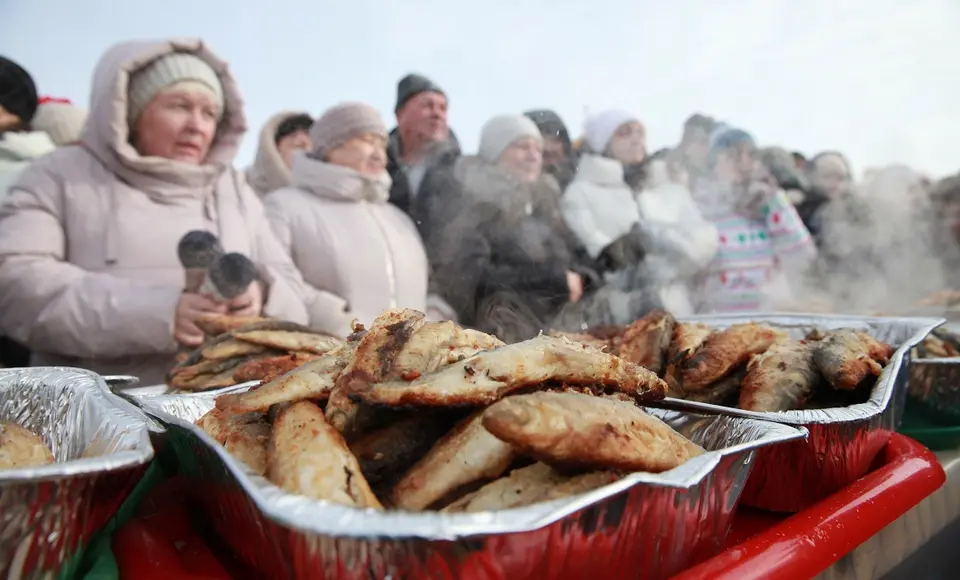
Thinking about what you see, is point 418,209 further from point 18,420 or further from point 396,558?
point 396,558

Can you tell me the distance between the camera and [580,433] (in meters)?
0.82

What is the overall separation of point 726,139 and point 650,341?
548 cm

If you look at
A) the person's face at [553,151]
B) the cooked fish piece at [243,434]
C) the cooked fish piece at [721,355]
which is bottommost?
the cooked fish piece at [243,434]

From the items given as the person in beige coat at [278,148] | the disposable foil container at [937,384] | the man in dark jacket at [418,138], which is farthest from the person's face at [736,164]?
the disposable foil container at [937,384]

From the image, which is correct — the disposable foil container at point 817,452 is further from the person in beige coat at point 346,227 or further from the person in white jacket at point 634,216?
the person in white jacket at point 634,216

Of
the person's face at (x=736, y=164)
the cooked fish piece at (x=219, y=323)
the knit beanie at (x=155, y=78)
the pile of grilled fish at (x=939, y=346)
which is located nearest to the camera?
the pile of grilled fish at (x=939, y=346)

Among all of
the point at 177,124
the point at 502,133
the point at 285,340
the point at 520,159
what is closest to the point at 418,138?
the point at 502,133

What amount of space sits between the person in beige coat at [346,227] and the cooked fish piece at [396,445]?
2859mm

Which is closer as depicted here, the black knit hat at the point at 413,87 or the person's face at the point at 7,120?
the person's face at the point at 7,120

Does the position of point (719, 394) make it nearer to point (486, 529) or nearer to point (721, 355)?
point (721, 355)

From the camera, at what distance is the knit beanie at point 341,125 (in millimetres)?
3971

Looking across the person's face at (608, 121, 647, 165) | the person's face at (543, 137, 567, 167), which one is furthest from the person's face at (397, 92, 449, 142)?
the person's face at (608, 121, 647, 165)

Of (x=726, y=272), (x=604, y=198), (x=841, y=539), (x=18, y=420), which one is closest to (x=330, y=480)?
(x=841, y=539)

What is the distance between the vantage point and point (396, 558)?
0.70 metres
